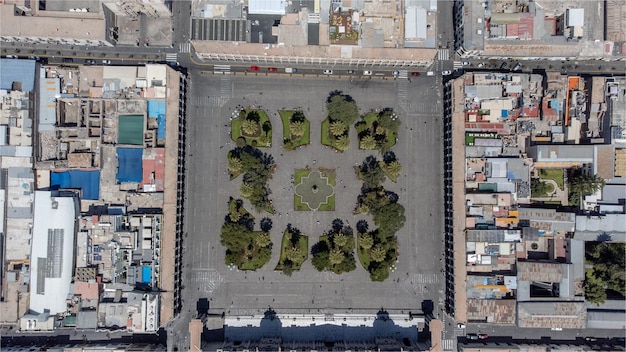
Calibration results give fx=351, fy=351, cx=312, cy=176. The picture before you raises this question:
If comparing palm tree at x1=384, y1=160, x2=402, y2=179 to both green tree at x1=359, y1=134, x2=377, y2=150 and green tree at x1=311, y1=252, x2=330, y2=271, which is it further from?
green tree at x1=311, y1=252, x2=330, y2=271

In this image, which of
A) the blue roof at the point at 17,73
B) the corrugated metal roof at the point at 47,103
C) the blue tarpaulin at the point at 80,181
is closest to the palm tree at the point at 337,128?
the blue tarpaulin at the point at 80,181

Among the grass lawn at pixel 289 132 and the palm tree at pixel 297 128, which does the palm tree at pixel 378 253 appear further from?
the palm tree at pixel 297 128

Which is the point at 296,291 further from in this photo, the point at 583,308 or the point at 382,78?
the point at 583,308

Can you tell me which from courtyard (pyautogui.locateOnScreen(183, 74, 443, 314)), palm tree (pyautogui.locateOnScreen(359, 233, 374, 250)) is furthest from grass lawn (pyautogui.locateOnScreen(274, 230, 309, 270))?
palm tree (pyautogui.locateOnScreen(359, 233, 374, 250))

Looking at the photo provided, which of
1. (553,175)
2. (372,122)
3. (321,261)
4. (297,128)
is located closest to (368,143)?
(372,122)

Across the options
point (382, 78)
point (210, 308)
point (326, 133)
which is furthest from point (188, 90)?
point (210, 308)
